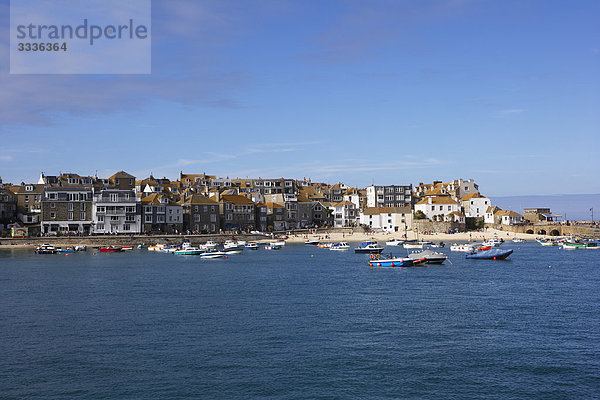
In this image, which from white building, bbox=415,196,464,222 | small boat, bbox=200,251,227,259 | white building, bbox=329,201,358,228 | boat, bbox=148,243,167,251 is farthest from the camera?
white building, bbox=329,201,358,228

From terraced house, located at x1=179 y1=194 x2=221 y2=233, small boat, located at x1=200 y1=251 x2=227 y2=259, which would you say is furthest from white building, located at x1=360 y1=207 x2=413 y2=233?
small boat, located at x1=200 y1=251 x2=227 y2=259

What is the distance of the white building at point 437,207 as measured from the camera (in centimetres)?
14988

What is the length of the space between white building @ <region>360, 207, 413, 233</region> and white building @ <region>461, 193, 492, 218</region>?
49.6 feet

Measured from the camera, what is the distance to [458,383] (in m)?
26.5

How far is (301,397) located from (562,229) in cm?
13434

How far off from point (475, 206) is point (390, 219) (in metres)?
22.5

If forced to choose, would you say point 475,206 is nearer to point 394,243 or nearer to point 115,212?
point 394,243

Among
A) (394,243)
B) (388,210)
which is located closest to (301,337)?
(394,243)

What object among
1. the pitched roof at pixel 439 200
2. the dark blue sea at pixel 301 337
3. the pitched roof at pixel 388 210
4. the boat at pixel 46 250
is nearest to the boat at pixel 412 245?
the pitched roof at pixel 388 210

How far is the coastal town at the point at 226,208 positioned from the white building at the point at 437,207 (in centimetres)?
24

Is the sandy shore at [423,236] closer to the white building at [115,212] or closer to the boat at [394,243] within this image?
the boat at [394,243]

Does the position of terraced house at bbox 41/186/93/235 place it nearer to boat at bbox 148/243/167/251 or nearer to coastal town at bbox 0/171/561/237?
coastal town at bbox 0/171/561/237

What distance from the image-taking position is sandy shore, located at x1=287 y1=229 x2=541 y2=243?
133750 millimetres

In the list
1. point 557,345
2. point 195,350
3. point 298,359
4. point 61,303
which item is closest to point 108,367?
point 195,350
